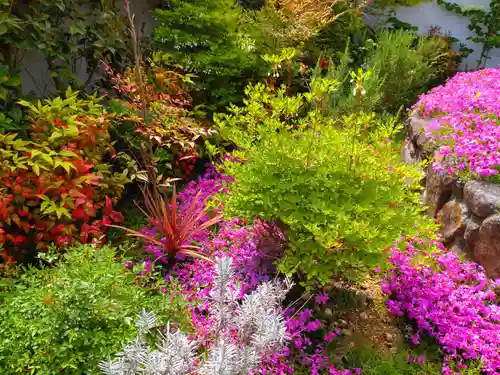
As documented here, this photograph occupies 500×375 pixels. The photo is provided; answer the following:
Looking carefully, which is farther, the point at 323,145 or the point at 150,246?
the point at 150,246

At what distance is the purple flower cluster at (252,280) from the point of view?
2.64 metres

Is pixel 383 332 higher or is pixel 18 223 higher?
pixel 18 223

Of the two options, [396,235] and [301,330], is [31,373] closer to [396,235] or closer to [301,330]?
[301,330]

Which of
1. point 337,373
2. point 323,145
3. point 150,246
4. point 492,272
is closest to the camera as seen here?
point 337,373

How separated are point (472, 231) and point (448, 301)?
24.9 inches

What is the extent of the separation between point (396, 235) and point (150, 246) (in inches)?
Answer: 73.9

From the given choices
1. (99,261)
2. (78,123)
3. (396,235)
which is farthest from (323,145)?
(78,123)

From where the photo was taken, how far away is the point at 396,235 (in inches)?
102

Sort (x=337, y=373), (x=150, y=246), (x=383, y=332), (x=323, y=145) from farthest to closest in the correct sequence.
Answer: (x=150, y=246) < (x=383, y=332) < (x=323, y=145) < (x=337, y=373)

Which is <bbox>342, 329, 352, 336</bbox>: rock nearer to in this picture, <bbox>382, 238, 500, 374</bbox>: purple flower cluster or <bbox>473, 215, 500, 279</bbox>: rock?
<bbox>382, 238, 500, 374</bbox>: purple flower cluster

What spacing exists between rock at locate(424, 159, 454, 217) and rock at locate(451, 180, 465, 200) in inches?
2.1

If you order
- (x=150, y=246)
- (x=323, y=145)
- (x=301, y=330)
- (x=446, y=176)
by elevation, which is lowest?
(x=150, y=246)

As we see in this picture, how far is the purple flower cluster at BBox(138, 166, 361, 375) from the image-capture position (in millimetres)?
2641

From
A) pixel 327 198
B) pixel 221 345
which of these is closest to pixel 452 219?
pixel 327 198
